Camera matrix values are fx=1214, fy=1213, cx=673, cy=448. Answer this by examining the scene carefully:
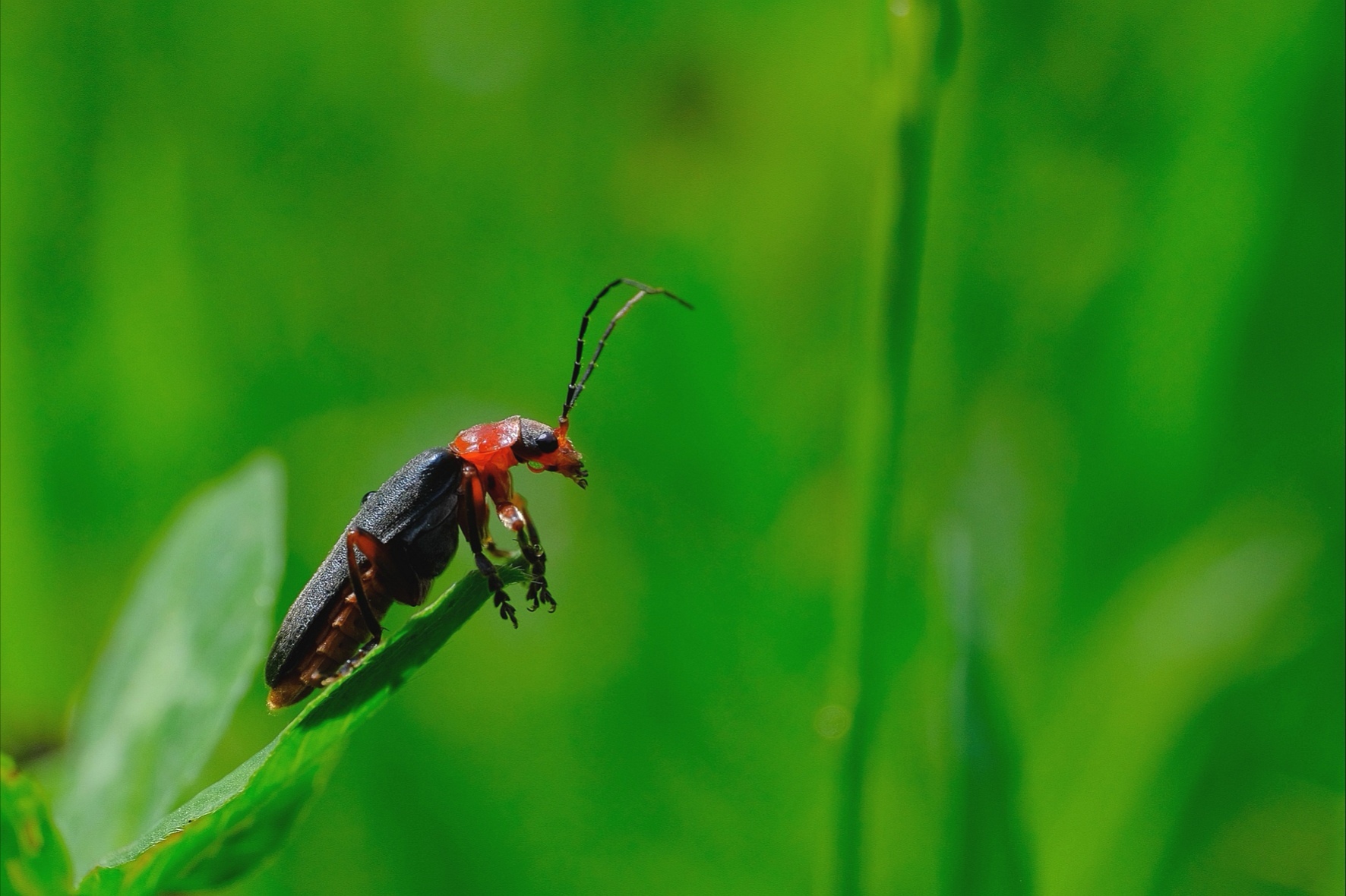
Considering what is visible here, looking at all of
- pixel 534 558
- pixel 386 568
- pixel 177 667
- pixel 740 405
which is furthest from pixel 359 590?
pixel 740 405

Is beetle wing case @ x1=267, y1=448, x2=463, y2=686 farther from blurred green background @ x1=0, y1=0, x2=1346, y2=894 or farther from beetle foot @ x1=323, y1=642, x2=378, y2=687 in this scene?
blurred green background @ x1=0, y1=0, x2=1346, y2=894

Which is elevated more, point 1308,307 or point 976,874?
point 1308,307

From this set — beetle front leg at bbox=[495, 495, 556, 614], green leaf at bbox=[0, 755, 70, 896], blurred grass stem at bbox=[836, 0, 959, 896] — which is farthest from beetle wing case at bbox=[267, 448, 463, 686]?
green leaf at bbox=[0, 755, 70, 896]

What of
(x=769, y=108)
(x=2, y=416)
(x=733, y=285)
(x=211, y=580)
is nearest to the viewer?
(x=211, y=580)

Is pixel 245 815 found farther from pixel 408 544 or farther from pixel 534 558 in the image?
pixel 408 544

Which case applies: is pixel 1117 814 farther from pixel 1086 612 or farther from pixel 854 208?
pixel 854 208

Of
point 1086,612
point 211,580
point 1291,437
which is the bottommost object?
point 1086,612

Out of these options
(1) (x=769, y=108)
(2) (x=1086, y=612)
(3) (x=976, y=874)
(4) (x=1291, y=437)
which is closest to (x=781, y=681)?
(2) (x=1086, y=612)
